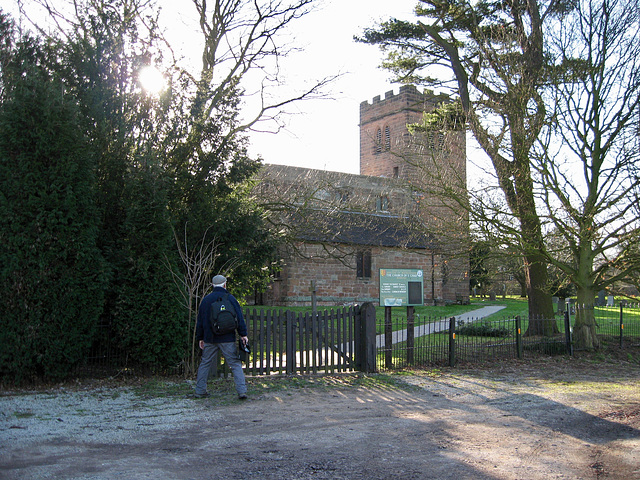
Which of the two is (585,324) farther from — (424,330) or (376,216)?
(376,216)

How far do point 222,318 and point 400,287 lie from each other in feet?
15.3

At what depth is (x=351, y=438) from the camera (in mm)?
6039

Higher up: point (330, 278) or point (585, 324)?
point (330, 278)

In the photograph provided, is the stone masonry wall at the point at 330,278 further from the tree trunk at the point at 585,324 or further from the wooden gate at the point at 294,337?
the wooden gate at the point at 294,337

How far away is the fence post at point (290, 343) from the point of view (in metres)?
10.1

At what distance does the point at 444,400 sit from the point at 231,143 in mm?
6226

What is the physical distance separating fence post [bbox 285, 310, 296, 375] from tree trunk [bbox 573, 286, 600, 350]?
871 cm

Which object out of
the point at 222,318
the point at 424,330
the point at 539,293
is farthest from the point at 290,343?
the point at 539,293

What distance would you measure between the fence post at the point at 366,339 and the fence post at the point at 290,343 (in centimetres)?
124

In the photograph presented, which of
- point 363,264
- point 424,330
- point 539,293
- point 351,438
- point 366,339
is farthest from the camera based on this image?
point 363,264

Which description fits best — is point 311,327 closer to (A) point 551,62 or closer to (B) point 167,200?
(B) point 167,200

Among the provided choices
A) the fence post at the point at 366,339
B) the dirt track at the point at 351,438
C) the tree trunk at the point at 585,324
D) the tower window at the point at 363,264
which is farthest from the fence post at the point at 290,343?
the tower window at the point at 363,264

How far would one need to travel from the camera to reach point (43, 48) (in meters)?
10.2

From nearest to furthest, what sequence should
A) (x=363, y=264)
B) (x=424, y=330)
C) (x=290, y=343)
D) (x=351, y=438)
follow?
(x=351, y=438)
(x=290, y=343)
(x=424, y=330)
(x=363, y=264)
